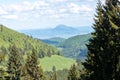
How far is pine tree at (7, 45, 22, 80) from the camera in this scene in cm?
6412

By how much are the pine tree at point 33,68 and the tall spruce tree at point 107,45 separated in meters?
40.2

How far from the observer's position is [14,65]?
64.7 meters

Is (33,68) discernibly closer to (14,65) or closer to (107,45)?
(14,65)

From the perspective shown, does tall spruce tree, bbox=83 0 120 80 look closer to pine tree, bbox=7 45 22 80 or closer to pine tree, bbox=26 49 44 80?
pine tree, bbox=7 45 22 80

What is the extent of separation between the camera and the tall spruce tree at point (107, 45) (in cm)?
2506

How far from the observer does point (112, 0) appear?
88.0 ft

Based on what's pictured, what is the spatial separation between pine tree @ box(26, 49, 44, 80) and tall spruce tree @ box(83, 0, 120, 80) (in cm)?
4024

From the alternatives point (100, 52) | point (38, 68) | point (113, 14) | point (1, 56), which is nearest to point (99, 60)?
point (100, 52)

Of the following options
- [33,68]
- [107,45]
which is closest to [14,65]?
[33,68]

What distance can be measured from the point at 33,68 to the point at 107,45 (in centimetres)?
4449

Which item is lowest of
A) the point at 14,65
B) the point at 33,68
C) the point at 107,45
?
the point at 107,45

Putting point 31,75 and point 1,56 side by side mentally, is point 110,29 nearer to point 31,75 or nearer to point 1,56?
point 1,56

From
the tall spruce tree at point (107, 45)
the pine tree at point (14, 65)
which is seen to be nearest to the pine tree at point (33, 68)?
the pine tree at point (14, 65)

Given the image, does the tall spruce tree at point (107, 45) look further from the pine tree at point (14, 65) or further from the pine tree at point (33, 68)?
the pine tree at point (33, 68)
